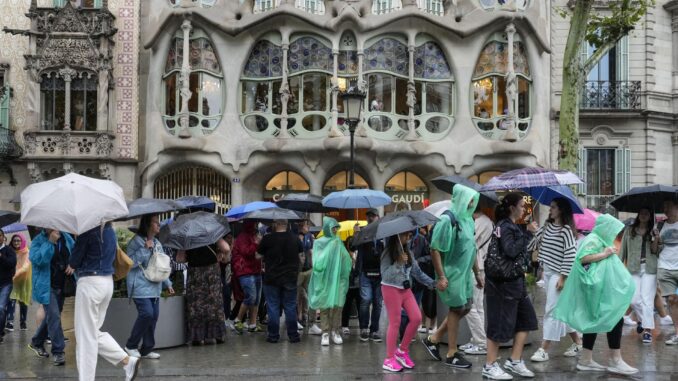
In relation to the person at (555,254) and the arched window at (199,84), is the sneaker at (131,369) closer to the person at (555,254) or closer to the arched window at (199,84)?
the person at (555,254)

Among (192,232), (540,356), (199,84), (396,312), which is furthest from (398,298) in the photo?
(199,84)

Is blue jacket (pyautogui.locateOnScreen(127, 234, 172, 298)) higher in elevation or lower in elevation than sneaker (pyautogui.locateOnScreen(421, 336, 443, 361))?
higher

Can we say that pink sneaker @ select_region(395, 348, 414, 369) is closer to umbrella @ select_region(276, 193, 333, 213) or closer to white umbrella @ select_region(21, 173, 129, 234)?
white umbrella @ select_region(21, 173, 129, 234)

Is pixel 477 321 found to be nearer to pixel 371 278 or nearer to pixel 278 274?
pixel 371 278

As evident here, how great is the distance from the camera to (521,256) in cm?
839

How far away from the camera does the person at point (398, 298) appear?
9.08 meters

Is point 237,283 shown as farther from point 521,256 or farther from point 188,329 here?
point 521,256

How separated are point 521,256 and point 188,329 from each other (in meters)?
5.18

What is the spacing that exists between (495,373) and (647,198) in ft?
14.6

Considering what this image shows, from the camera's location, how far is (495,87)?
2580 centimetres

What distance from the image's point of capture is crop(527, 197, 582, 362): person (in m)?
9.51

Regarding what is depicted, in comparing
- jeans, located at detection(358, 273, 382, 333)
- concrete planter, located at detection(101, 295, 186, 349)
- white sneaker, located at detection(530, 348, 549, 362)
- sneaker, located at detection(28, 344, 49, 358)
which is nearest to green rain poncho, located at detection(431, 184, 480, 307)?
white sneaker, located at detection(530, 348, 549, 362)

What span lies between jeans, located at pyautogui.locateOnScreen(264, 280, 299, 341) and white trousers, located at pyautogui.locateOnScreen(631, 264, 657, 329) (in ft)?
16.3

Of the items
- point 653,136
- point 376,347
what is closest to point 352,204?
point 376,347
